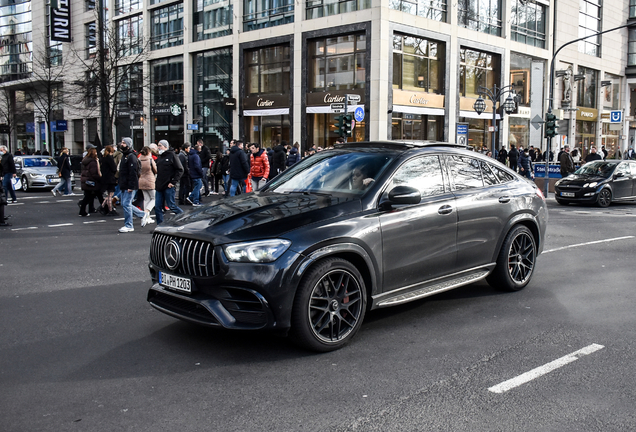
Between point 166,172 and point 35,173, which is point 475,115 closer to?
point 35,173

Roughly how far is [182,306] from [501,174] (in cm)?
391

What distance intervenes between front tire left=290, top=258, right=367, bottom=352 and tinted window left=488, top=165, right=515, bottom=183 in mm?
2614

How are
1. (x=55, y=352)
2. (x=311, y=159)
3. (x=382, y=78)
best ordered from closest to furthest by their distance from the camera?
1. (x=55, y=352)
2. (x=311, y=159)
3. (x=382, y=78)

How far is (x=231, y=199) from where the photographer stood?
18.6 ft

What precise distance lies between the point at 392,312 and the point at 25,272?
5160 mm

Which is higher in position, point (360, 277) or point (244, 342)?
point (360, 277)

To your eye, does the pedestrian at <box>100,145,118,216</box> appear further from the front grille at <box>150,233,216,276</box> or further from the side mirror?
the side mirror

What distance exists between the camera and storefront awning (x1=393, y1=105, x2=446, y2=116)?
32.2m

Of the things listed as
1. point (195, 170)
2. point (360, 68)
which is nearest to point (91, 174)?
point (195, 170)

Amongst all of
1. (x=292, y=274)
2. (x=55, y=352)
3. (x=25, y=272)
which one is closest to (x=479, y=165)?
(x=292, y=274)

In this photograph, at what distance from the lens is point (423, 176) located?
19.2 feet

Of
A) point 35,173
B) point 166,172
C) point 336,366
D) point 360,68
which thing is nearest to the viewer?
point 336,366

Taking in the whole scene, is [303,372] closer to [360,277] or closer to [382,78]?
[360,277]

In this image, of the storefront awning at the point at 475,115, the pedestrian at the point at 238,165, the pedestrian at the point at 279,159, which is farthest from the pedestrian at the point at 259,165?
the storefront awning at the point at 475,115
